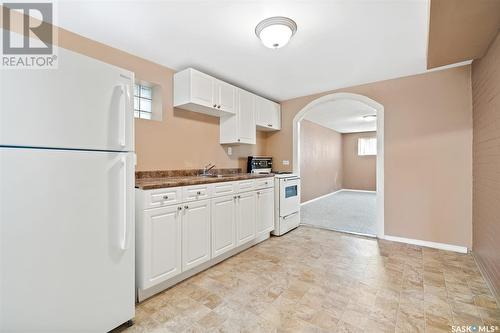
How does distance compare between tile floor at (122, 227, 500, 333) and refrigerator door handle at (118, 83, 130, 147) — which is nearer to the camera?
refrigerator door handle at (118, 83, 130, 147)

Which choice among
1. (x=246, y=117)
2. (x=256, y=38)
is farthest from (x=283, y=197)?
(x=256, y=38)

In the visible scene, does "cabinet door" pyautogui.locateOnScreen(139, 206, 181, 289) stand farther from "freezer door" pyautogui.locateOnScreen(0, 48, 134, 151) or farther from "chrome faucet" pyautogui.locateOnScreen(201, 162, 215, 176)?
"chrome faucet" pyautogui.locateOnScreen(201, 162, 215, 176)

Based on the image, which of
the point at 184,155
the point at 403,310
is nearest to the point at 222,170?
the point at 184,155

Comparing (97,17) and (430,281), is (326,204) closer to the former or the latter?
(430,281)

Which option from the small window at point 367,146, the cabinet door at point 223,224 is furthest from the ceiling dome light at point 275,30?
the small window at point 367,146

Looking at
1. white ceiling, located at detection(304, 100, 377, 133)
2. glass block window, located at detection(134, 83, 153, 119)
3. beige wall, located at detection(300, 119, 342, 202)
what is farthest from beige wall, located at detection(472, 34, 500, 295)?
beige wall, located at detection(300, 119, 342, 202)

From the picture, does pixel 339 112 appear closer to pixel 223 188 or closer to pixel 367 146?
pixel 367 146

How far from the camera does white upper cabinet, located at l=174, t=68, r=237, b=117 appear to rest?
2.66 meters

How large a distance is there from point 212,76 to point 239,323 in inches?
112

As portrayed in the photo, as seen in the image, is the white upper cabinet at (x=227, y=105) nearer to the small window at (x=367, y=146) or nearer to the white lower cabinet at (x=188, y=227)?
the white lower cabinet at (x=188, y=227)

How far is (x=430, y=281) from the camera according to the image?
6.90 feet

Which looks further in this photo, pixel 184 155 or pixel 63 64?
pixel 184 155

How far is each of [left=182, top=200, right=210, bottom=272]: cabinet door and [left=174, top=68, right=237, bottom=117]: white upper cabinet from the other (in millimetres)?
→ 1288

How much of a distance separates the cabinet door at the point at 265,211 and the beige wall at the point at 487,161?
2.29m
